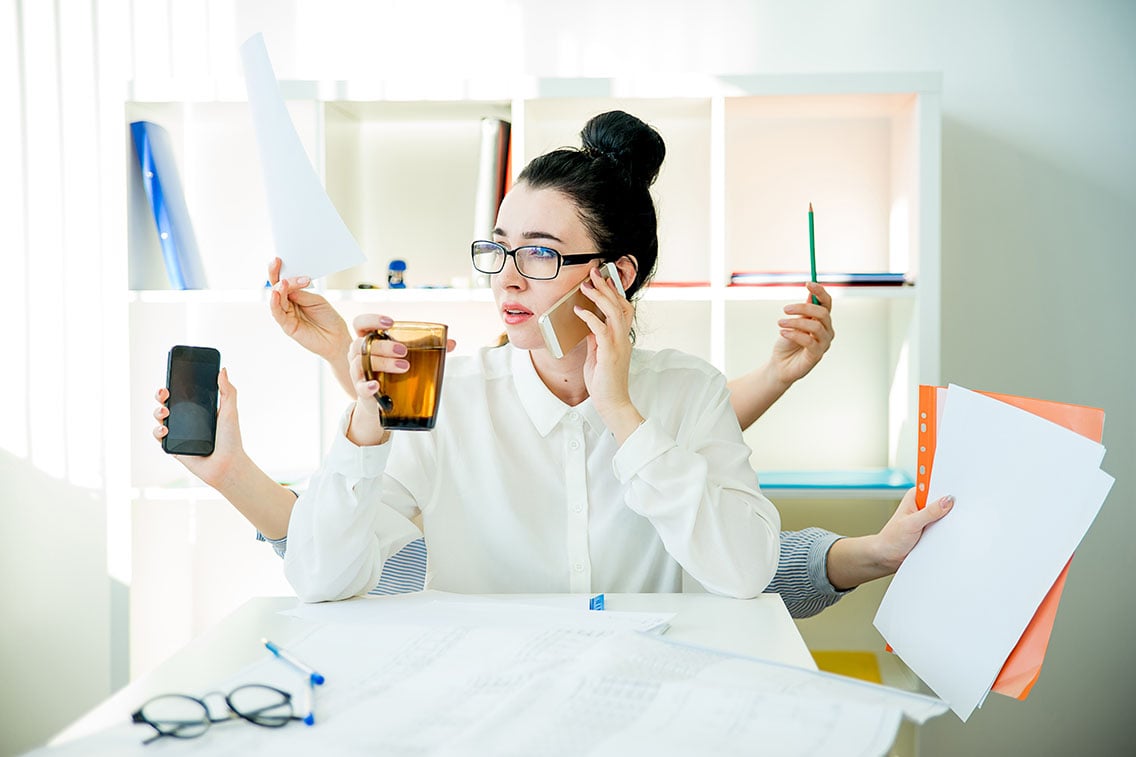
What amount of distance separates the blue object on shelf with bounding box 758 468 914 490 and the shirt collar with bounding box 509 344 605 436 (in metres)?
0.72

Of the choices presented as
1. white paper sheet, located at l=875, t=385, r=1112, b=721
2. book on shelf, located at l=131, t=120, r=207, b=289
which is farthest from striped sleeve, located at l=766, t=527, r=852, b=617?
book on shelf, located at l=131, t=120, r=207, b=289

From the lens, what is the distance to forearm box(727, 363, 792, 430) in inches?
84.0

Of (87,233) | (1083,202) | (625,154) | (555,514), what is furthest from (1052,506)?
(87,233)

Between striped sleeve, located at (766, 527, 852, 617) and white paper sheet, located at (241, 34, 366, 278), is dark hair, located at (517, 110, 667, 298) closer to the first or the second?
white paper sheet, located at (241, 34, 366, 278)

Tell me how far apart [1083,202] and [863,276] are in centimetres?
71

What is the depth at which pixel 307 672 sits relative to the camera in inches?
40.0

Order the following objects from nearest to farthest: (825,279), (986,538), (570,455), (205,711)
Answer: (205,711) → (986,538) → (570,455) → (825,279)

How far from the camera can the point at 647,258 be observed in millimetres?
1806

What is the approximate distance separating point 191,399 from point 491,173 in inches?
41.7

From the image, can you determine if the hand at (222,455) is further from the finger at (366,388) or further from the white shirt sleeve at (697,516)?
the white shirt sleeve at (697,516)

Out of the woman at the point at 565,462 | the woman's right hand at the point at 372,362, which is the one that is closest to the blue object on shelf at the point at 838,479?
the woman at the point at 565,462

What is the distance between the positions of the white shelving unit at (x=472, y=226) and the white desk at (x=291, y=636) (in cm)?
100

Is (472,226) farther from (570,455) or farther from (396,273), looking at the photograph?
(570,455)

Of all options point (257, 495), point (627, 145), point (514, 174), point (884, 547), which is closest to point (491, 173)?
point (514, 174)
